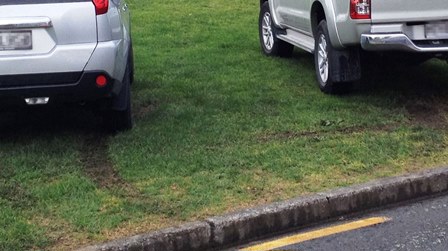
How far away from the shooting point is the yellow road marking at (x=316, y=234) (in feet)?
17.4

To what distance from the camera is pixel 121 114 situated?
7121 millimetres

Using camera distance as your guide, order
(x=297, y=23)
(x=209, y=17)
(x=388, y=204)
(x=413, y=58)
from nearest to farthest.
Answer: (x=388, y=204) < (x=413, y=58) < (x=297, y=23) < (x=209, y=17)

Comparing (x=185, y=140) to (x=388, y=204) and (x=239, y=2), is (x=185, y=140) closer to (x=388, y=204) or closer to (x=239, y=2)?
(x=388, y=204)

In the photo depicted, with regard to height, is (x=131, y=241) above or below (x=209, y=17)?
above

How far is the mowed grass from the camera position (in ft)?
18.0

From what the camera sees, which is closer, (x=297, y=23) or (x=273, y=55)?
(x=297, y=23)

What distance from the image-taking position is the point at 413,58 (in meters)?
8.68

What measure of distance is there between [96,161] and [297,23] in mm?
3917

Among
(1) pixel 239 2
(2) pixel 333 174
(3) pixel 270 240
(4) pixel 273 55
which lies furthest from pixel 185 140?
(1) pixel 239 2

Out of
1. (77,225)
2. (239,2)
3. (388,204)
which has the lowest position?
(239,2)

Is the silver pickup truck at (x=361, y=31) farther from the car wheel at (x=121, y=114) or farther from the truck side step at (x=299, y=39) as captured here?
the car wheel at (x=121, y=114)

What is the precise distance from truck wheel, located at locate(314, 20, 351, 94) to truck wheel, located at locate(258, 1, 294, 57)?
72.5 inches

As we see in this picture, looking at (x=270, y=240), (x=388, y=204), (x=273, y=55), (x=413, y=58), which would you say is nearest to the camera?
(x=270, y=240)

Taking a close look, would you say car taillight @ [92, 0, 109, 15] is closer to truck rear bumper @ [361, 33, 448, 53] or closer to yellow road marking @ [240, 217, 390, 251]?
yellow road marking @ [240, 217, 390, 251]
